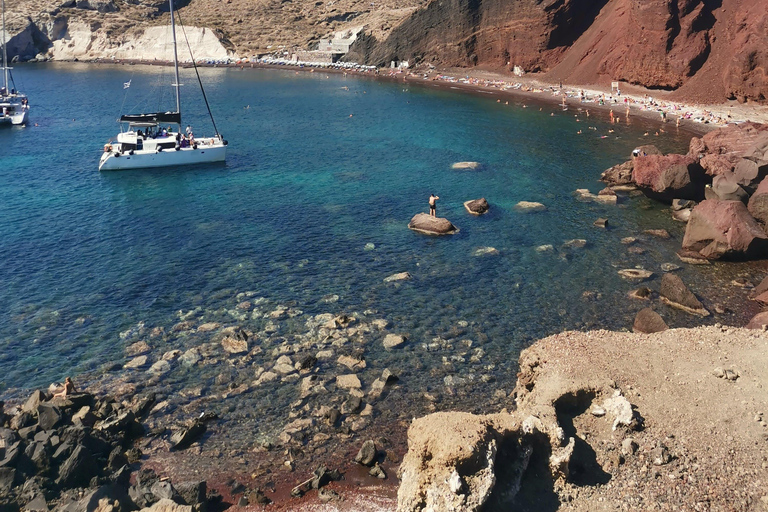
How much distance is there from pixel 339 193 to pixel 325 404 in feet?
108

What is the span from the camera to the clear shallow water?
35.5 metres

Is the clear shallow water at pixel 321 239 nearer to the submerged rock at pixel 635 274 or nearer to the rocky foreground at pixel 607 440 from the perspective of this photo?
the submerged rock at pixel 635 274

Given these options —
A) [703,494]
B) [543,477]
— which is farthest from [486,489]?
[703,494]

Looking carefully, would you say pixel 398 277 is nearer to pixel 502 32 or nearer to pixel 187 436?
pixel 187 436

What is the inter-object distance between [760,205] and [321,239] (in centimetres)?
3224

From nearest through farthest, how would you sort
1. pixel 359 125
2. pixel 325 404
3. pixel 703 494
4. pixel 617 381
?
pixel 703 494 → pixel 617 381 → pixel 325 404 → pixel 359 125

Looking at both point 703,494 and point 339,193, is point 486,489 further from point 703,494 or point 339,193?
point 339,193

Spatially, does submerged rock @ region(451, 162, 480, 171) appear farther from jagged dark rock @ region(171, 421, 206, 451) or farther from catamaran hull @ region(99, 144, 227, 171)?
jagged dark rock @ region(171, 421, 206, 451)

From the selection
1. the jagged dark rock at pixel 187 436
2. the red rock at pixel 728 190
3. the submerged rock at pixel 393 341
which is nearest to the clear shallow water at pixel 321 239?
the submerged rock at pixel 393 341

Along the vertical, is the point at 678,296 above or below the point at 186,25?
below

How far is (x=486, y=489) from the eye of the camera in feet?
62.3

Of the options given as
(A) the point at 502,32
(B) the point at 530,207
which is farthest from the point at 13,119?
(A) the point at 502,32

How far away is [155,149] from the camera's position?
6644 centimetres

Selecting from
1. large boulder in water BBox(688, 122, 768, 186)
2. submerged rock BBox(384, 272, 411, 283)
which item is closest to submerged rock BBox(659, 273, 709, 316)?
submerged rock BBox(384, 272, 411, 283)
